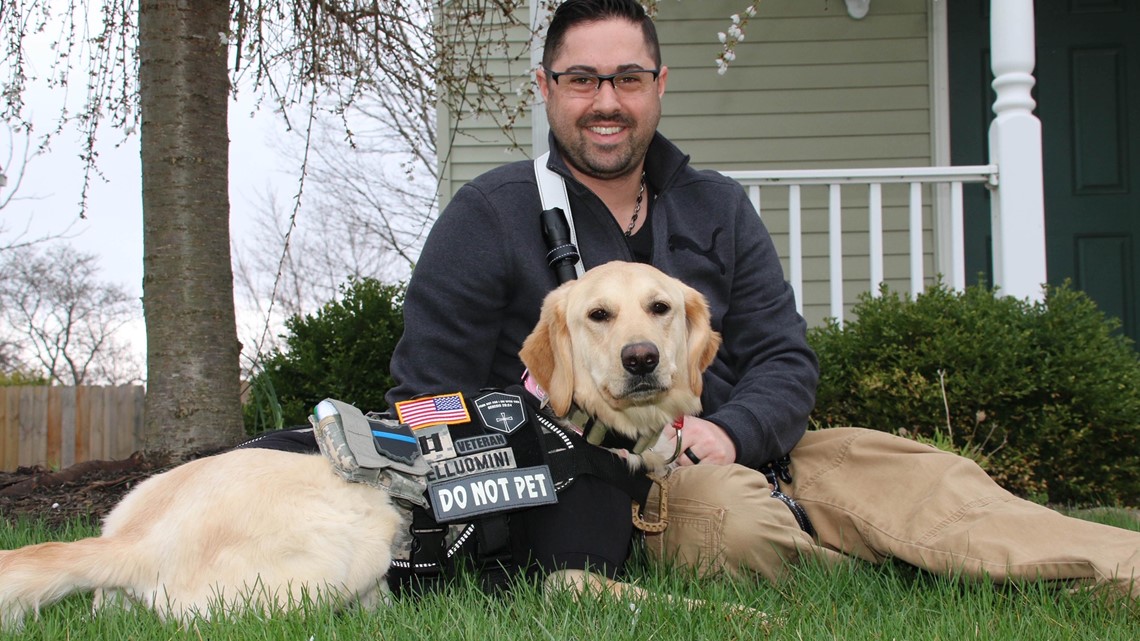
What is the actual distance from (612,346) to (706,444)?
1.58 feet

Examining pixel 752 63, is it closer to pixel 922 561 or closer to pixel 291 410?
pixel 291 410

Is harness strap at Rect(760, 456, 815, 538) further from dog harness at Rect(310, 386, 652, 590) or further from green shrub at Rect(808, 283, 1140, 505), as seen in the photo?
green shrub at Rect(808, 283, 1140, 505)

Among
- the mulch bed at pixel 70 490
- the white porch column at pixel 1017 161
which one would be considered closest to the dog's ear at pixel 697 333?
the mulch bed at pixel 70 490

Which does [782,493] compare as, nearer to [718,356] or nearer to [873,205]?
[718,356]

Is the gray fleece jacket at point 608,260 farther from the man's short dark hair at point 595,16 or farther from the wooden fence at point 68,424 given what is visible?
the wooden fence at point 68,424

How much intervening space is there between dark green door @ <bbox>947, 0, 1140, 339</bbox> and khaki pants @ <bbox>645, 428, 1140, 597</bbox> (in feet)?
15.6

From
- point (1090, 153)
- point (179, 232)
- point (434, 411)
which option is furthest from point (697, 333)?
point (1090, 153)

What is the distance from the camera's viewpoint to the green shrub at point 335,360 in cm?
549

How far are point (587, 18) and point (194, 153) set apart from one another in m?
2.22

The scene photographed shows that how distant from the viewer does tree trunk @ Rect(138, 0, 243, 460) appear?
178 inches

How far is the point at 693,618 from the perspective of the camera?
2.27m

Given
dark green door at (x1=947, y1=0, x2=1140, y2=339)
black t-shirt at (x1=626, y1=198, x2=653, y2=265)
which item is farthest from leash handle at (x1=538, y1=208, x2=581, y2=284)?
dark green door at (x1=947, y1=0, x2=1140, y2=339)

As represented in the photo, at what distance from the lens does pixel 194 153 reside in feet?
15.0

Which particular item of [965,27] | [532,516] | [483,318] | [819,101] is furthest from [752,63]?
[532,516]
